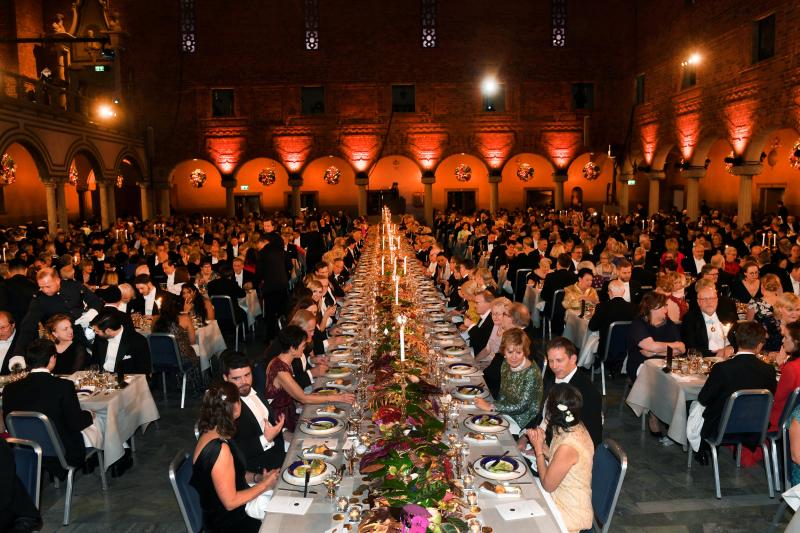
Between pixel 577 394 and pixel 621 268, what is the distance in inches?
204

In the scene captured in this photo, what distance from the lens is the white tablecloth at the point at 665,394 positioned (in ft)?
19.6

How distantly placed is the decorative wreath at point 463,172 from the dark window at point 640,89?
8.57 m

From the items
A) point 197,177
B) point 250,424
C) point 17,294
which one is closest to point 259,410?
point 250,424

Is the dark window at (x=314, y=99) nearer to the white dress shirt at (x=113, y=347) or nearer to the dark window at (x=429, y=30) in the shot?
the dark window at (x=429, y=30)

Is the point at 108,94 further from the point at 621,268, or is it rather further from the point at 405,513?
the point at 405,513

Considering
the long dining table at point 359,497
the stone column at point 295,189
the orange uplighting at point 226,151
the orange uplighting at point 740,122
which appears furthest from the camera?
the stone column at point 295,189

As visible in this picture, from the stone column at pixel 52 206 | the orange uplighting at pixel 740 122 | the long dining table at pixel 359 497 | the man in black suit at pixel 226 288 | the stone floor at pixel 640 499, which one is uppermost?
the orange uplighting at pixel 740 122

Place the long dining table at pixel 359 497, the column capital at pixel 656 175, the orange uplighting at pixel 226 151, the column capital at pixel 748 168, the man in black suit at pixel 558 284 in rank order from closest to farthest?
the long dining table at pixel 359 497 < the man in black suit at pixel 558 284 < the column capital at pixel 748 168 < the column capital at pixel 656 175 < the orange uplighting at pixel 226 151

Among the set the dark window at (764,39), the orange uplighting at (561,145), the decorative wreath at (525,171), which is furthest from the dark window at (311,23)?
the dark window at (764,39)

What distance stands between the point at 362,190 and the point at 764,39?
1712cm

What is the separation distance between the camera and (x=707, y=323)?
722cm

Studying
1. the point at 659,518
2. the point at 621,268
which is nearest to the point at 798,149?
the point at 621,268

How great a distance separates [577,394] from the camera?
3.78 m

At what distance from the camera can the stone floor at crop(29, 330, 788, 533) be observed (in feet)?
17.0
